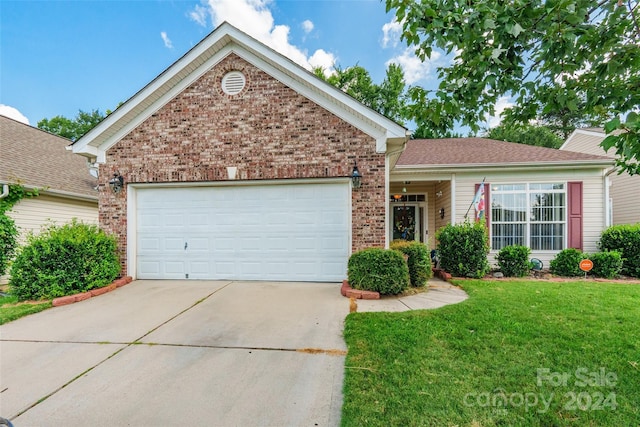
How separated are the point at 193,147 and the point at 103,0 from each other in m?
6.27

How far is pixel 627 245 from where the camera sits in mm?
7672

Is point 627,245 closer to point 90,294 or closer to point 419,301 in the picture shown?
point 419,301

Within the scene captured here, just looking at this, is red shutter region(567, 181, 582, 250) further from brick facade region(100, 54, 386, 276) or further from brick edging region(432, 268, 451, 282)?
brick facade region(100, 54, 386, 276)

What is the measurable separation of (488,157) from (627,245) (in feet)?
13.6

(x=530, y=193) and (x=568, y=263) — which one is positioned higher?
(x=530, y=193)

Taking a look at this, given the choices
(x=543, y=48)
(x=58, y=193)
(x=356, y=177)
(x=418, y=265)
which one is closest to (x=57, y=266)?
(x=58, y=193)

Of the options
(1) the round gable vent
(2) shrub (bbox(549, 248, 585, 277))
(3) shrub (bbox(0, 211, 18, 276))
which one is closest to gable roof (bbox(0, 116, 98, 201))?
(3) shrub (bbox(0, 211, 18, 276))

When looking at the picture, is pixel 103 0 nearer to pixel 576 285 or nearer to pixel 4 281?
pixel 4 281

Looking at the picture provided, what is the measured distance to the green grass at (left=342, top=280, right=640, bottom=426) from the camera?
83.7 inches

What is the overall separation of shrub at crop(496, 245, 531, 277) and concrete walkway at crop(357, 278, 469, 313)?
2565mm

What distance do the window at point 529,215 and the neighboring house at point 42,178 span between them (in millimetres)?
12881

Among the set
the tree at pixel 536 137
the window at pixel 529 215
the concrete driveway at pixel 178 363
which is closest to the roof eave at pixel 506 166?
the window at pixel 529 215

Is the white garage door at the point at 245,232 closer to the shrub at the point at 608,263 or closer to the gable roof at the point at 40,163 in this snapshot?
the gable roof at the point at 40,163

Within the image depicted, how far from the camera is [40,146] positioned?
10492 mm
